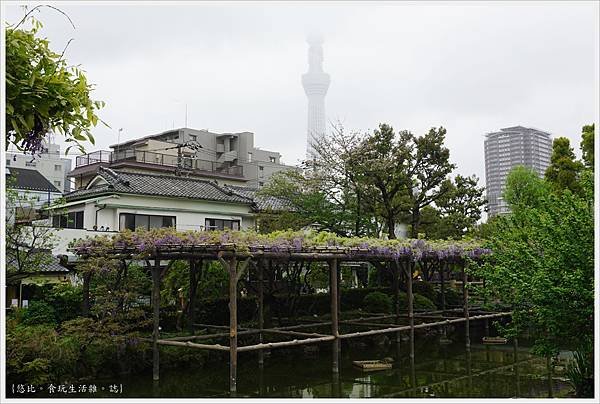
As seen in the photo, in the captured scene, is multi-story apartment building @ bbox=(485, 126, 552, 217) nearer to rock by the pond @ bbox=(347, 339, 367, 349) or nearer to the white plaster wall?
the white plaster wall

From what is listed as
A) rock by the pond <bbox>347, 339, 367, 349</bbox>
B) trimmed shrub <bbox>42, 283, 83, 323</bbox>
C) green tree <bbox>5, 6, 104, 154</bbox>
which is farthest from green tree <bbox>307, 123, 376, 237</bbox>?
green tree <bbox>5, 6, 104, 154</bbox>

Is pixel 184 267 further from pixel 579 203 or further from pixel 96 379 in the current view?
pixel 579 203

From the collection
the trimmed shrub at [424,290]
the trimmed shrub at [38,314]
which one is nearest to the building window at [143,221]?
the trimmed shrub at [38,314]

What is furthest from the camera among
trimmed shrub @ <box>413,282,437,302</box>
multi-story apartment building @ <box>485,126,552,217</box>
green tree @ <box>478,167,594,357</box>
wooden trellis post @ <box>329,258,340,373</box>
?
multi-story apartment building @ <box>485,126,552,217</box>

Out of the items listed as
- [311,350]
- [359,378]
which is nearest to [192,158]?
[311,350]

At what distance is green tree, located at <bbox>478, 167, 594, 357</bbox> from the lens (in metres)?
7.91

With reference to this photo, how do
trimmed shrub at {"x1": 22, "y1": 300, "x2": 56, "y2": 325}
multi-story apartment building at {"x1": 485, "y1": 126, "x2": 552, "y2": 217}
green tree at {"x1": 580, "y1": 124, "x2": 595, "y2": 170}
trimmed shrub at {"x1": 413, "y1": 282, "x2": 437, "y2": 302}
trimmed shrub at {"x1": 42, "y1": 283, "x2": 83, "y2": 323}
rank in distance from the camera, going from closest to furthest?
1. trimmed shrub at {"x1": 22, "y1": 300, "x2": 56, "y2": 325}
2. trimmed shrub at {"x1": 42, "y1": 283, "x2": 83, "y2": 323}
3. green tree at {"x1": 580, "y1": 124, "x2": 595, "y2": 170}
4. trimmed shrub at {"x1": 413, "y1": 282, "x2": 437, "y2": 302}
5. multi-story apartment building at {"x1": 485, "y1": 126, "x2": 552, "y2": 217}

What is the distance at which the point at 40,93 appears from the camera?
120 inches

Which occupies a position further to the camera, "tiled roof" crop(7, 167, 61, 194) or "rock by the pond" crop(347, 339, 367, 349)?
"tiled roof" crop(7, 167, 61, 194)

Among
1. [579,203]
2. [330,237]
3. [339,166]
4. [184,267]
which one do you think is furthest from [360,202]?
[579,203]

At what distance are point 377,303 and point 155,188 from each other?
9.40 metres

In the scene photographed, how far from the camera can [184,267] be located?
19.1 metres

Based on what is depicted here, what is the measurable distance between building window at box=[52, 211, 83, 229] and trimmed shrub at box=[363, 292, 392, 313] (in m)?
10.9

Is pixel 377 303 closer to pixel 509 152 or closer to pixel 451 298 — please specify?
pixel 451 298
